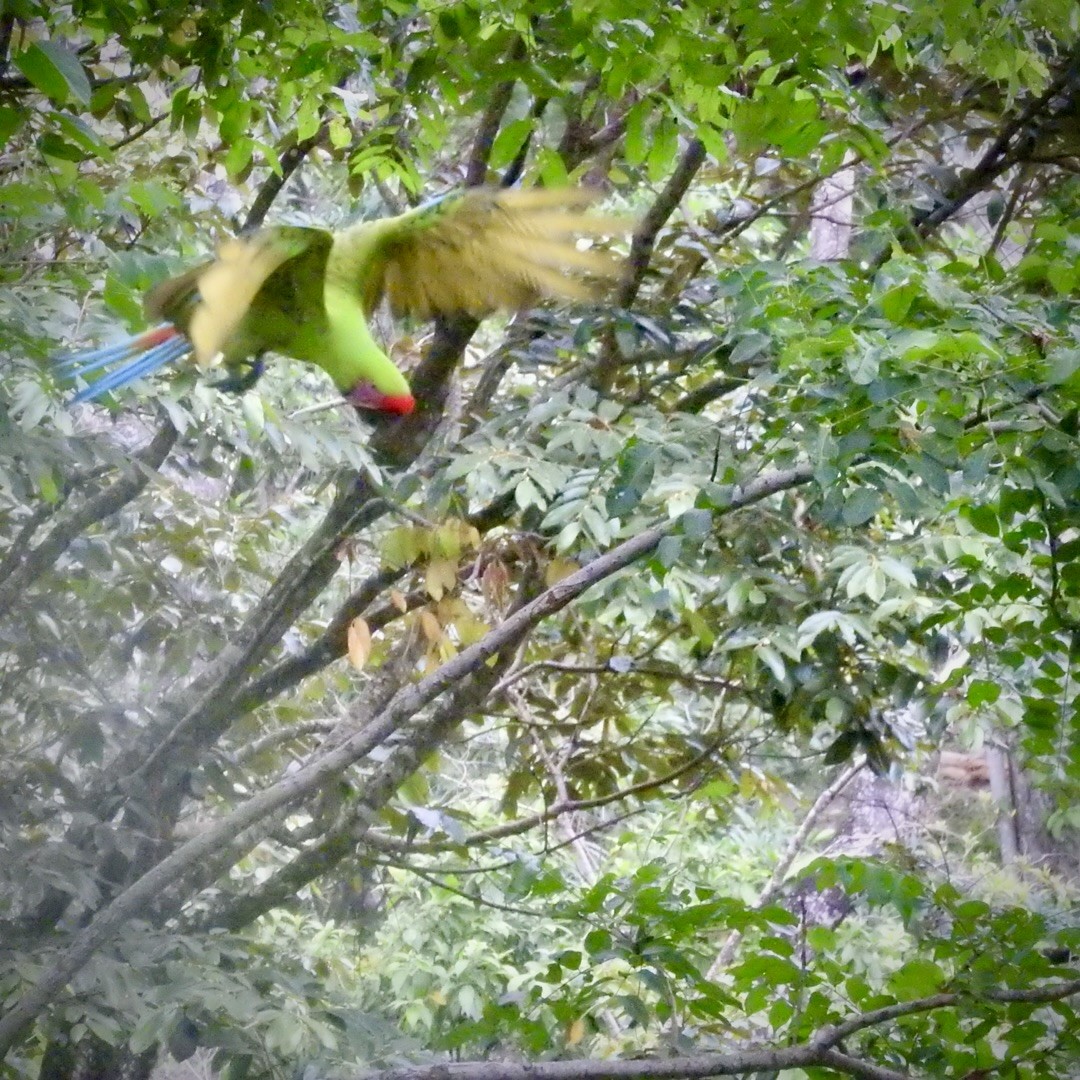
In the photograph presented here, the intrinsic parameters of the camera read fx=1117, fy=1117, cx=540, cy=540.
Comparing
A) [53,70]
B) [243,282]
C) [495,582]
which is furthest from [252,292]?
[495,582]

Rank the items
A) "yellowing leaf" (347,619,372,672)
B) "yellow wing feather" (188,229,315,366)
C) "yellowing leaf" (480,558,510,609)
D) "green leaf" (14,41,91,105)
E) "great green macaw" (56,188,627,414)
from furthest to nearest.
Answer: "yellowing leaf" (480,558,510,609) < "yellowing leaf" (347,619,372,672) < "great green macaw" (56,188,627,414) < "yellow wing feather" (188,229,315,366) < "green leaf" (14,41,91,105)

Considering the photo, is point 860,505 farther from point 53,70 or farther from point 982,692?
point 53,70

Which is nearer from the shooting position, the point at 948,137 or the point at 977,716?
the point at 977,716

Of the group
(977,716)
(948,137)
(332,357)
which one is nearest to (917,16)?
(332,357)

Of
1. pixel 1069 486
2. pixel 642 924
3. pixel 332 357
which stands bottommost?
pixel 642 924

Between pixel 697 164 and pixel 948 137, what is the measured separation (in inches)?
23.5

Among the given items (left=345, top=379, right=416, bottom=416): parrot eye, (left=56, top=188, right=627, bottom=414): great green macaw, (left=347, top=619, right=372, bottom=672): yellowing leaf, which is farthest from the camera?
(left=347, top=619, right=372, bottom=672): yellowing leaf

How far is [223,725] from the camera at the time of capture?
135 cm

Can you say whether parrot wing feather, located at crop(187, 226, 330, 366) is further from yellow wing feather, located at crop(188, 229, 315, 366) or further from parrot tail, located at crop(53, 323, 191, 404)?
parrot tail, located at crop(53, 323, 191, 404)

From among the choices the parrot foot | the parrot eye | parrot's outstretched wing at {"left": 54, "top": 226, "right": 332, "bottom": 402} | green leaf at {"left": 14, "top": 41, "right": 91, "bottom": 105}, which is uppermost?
green leaf at {"left": 14, "top": 41, "right": 91, "bottom": 105}

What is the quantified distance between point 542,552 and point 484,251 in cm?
65

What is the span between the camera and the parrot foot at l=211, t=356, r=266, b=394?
1.12m

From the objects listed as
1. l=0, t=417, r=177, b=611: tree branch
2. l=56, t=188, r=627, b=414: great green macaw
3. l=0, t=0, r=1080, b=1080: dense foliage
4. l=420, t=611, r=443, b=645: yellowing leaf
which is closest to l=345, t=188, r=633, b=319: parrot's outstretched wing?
l=56, t=188, r=627, b=414: great green macaw

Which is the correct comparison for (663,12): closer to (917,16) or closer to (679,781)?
(917,16)
